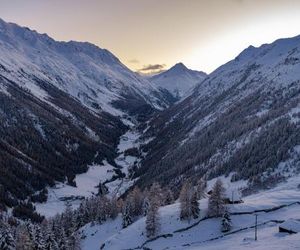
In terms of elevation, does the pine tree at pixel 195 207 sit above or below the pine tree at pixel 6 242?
above

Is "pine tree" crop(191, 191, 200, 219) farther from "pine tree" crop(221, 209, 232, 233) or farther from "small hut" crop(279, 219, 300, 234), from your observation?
"small hut" crop(279, 219, 300, 234)

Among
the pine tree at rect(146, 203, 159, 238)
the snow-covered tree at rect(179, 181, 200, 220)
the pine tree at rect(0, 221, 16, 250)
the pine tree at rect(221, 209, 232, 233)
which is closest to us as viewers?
the pine tree at rect(221, 209, 232, 233)

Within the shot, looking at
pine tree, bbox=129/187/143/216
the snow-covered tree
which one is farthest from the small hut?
pine tree, bbox=129/187/143/216

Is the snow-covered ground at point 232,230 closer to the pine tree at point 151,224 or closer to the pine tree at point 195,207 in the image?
the pine tree at point 195,207

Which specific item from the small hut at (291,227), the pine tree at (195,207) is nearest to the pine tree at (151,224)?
the pine tree at (195,207)

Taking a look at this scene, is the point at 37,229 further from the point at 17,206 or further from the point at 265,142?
the point at 265,142

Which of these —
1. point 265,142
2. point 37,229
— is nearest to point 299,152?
point 265,142

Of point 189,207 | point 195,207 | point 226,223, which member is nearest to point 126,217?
point 189,207

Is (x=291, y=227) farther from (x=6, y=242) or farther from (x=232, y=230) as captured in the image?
(x=6, y=242)
